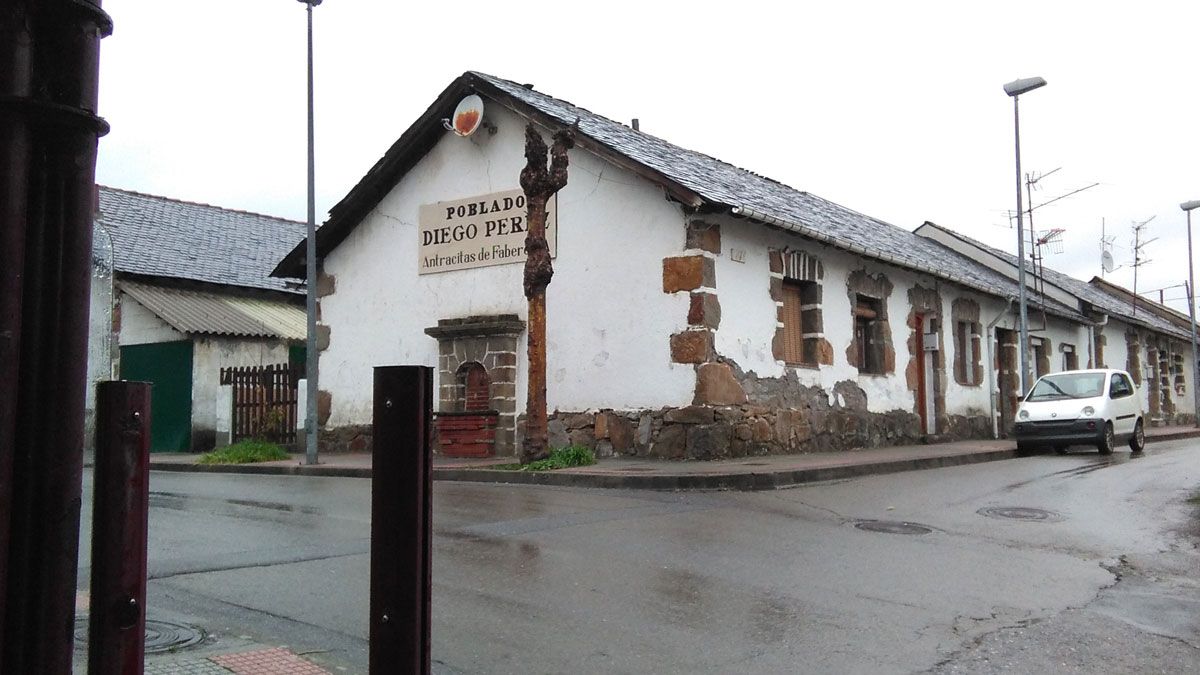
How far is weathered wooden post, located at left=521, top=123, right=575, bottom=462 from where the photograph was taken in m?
12.6

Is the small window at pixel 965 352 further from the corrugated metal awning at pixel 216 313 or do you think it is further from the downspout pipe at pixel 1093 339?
the corrugated metal awning at pixel 216 313

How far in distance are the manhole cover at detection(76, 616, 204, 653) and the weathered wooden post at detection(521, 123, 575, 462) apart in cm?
802

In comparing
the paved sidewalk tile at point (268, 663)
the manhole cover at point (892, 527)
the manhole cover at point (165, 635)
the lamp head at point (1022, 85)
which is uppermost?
the lamp head at point (1022, 85)

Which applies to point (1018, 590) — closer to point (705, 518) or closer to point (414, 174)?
point (705, 518)

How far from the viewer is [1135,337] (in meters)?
33.4

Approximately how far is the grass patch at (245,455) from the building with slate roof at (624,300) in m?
1.92

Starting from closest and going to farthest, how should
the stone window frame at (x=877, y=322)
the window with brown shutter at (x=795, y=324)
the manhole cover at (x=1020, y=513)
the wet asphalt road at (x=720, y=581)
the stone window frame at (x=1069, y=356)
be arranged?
the wet asphalt road at (x=720, y=581) < the manhole cover at (x=1020, y=513) < the window with brown shutter at (x=795, y=324) < the stone window frame at (x=877, y=322) < the stone window frame at (x=1069, y=356)

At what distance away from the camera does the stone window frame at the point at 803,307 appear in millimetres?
15388

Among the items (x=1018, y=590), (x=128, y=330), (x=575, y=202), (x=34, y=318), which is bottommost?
(x=1018, y=590)

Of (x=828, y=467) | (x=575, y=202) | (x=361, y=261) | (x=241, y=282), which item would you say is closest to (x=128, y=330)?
(x=241, y=282)

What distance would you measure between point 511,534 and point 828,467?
5.68 meters

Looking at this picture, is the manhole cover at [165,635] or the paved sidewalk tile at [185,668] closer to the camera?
the paved sidewalk tile at [185,668]

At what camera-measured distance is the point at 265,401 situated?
19266 millimetres

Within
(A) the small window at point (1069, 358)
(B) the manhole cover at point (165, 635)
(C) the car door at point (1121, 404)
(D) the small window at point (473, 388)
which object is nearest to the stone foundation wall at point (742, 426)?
(D) the small window at point (473, 388)
